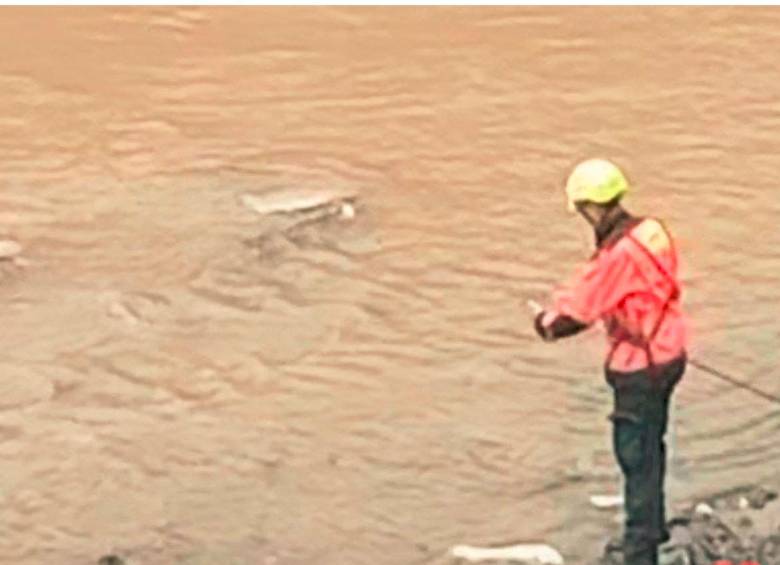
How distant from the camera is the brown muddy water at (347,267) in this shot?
10461 millimetres

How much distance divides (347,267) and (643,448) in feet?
12.1

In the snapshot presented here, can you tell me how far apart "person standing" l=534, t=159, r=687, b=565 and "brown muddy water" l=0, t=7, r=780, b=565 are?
854 mm

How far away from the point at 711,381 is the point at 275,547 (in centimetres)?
270

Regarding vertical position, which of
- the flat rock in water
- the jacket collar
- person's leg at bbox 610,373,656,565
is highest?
the flat rock in water

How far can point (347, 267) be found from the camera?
12742 millimetres

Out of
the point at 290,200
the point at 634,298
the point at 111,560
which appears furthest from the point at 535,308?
the point at 290,200

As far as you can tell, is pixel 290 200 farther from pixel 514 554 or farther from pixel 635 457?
pixel 635 457

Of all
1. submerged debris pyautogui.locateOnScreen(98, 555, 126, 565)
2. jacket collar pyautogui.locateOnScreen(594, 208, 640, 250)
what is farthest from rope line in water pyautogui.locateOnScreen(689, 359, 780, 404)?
submerged debris pyautogui.locateOnScreen(98, 555, 126, 565)

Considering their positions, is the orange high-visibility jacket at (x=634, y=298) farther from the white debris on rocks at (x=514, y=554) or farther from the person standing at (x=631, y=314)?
the white debris on rocks at (x=514, y=554)

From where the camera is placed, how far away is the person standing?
29.7ft

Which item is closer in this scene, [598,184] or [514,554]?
[598,184]

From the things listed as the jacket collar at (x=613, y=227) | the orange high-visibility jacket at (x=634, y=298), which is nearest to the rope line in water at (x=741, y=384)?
the orange high-visibility jacket at (x=634, y=298)

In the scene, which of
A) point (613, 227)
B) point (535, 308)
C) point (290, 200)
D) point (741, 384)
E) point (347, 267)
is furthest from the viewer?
point (290, 200)

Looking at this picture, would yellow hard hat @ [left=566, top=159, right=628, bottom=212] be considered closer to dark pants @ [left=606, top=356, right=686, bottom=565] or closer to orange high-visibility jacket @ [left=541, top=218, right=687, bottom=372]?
orange high-visibility jacket @ [left=541, top=218, right=687, bottom=372]
